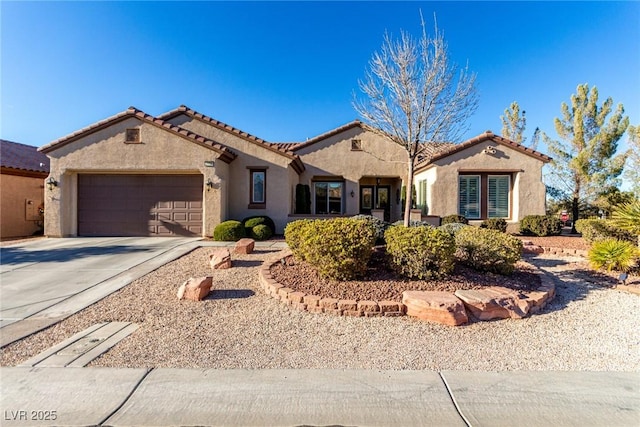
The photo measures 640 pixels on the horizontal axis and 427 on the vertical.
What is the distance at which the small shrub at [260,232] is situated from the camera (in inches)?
453

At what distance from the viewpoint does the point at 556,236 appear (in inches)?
511

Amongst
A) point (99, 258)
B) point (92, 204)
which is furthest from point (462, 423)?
point (92, 204)

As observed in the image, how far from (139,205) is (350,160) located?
10701 millimetres

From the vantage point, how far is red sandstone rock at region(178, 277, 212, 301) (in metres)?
5.16

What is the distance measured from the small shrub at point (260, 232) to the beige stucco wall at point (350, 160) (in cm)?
581

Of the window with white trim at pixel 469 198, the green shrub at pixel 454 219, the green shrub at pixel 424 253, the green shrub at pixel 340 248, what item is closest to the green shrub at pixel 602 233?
the green shrub at pixel 454 219

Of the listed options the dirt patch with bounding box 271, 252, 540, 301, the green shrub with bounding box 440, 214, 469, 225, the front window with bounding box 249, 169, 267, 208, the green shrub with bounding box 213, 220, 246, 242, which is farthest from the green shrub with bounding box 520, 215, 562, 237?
the green shrub with bounding box 213, 220, 246, 242

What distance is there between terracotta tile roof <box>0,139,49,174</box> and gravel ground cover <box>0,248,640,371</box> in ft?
50.7

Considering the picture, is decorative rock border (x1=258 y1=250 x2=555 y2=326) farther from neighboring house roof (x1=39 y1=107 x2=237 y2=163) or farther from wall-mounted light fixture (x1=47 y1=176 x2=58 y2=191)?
wall-mounted light fixture (x1=47 y1=176 x2=58 y2=191)

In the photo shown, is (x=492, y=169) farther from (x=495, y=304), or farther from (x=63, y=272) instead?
(x=63, y=272)

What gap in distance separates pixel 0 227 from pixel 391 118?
18212mm

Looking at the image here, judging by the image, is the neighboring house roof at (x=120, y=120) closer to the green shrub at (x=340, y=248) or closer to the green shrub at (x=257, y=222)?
the green shrub at (x=257, y=222)

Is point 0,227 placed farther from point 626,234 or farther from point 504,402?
point 626,234

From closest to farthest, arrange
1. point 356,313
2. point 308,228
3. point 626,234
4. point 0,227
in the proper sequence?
point 356,313
point 308,228
point 626,234
point 0,227
